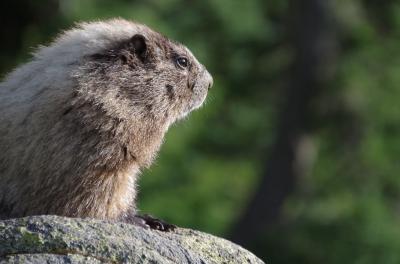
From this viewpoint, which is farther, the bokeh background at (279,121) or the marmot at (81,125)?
the bokeh background at (279,121)

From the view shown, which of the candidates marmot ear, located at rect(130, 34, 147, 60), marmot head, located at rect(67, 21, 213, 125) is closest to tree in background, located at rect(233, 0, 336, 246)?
marmot head, located at rect(67, 21, 213, 125)

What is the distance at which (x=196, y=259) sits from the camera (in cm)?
633

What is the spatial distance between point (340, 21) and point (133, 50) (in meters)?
14.1

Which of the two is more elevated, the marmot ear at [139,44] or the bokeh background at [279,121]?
the bokeh background at [279,121]

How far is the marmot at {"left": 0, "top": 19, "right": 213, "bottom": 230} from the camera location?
280 inches

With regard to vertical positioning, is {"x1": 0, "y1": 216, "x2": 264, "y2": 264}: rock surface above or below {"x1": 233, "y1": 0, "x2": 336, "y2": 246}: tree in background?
below

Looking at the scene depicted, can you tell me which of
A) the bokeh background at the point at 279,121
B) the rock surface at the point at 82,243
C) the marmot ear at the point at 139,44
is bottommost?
the rock surface at the point at 82,243

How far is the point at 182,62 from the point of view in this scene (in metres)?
8.49

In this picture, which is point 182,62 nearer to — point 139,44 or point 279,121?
point 139,44

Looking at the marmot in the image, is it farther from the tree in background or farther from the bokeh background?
the tree in background

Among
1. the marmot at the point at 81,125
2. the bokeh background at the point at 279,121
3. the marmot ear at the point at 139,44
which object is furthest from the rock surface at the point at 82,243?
the bokeh background at the point at 279,121

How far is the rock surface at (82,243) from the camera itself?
19.4 feet

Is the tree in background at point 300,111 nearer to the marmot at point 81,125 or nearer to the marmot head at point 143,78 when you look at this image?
Result: the marmot head at point 143,78

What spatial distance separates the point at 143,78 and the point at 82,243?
6.93 ft
